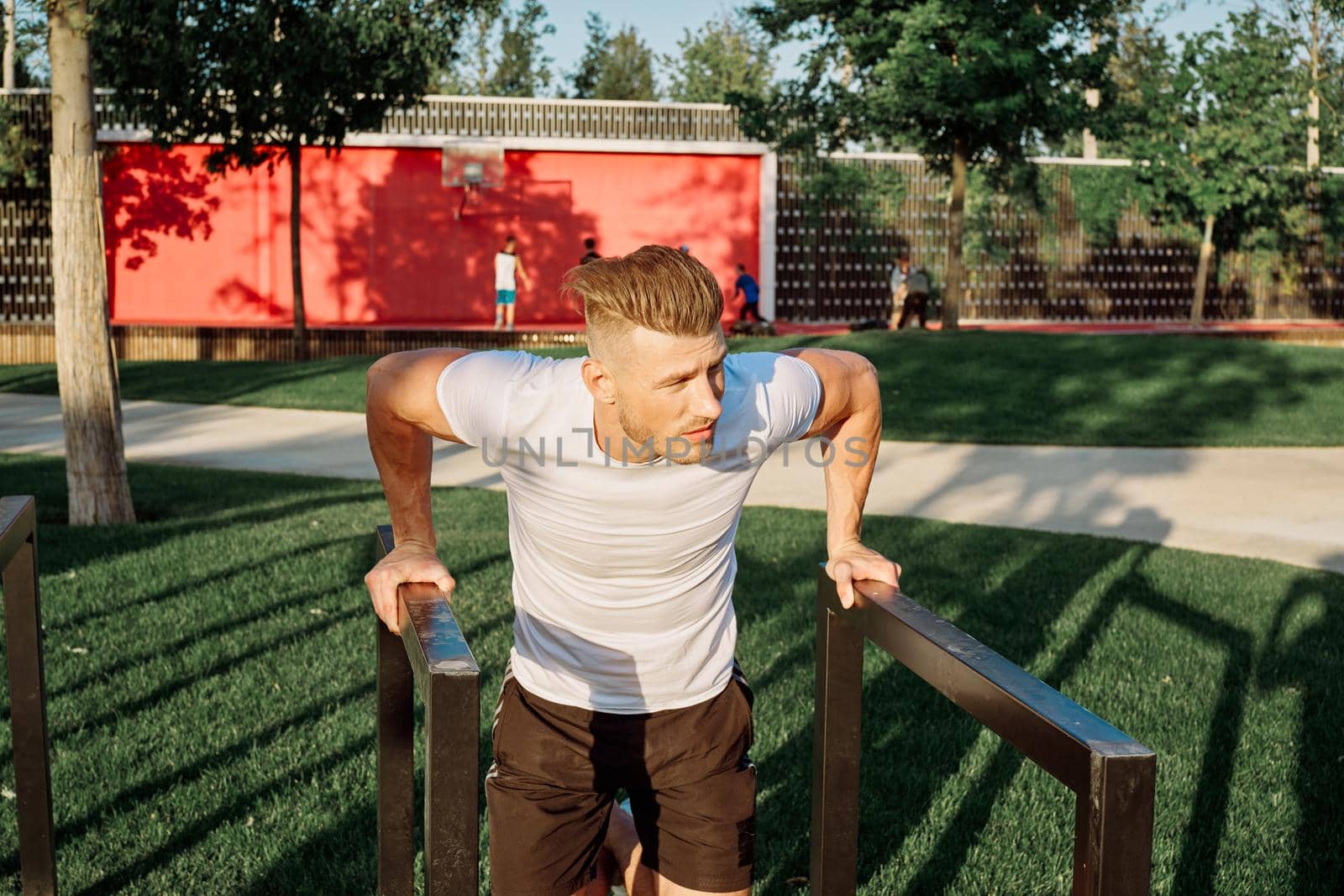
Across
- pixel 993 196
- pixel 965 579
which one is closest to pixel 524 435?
pixel 965 579

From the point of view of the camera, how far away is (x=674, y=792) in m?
2.62

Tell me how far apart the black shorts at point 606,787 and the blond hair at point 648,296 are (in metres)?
0.76

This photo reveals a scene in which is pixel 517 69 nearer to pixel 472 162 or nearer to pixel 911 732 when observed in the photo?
pixel 472 162

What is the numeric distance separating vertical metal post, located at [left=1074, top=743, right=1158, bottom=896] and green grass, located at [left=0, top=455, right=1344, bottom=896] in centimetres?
226

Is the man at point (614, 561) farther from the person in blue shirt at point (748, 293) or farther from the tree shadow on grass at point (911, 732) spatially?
the person in blue shirt at point (748, 293)

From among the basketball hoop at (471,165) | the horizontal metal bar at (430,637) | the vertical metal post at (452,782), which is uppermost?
the basketball hoop at (471,165)

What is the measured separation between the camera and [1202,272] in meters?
27.9

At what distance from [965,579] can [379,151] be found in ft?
70.9

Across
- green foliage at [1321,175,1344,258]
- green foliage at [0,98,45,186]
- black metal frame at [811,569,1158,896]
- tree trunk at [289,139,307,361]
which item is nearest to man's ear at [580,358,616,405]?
black metal frame at [811,569,1158,896]

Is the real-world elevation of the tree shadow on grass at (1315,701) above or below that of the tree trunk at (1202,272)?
below

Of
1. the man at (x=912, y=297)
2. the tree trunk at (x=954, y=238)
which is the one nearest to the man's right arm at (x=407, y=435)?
the tree trunk at (x=954, y=238)

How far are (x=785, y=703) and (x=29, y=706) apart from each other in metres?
2.71

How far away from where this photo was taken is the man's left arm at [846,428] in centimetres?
270

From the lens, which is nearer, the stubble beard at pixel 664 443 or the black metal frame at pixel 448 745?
the black metal frame at pixel 448 745
